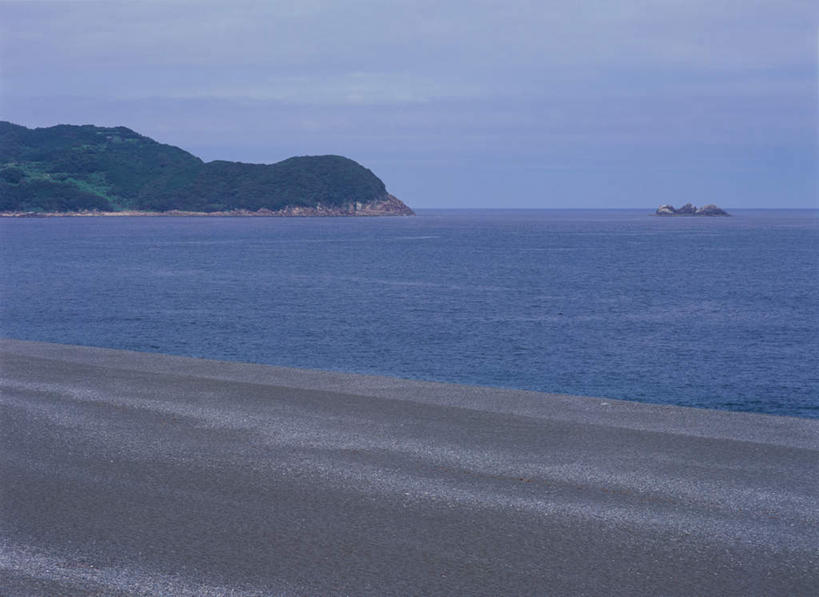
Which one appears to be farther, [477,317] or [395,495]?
[477,317]

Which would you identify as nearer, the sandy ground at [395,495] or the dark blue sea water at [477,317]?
the sandy ground at [395,495]

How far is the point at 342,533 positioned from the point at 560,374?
19585 millimetres

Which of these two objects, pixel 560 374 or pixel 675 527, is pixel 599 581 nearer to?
pixel 675 527

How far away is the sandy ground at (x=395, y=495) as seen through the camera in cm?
523

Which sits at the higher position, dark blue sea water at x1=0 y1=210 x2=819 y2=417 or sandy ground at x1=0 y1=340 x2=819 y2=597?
sandy ground at x1=0 y1=340 x2=819 y2=597

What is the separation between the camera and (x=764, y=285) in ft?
174

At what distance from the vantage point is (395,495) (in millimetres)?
6758

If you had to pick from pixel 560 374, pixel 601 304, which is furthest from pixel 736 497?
pixel 601 304

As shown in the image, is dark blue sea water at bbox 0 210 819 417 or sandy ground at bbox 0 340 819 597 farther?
dark blue sea water at bbox 0 210 819 417

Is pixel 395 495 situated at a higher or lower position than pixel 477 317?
higher

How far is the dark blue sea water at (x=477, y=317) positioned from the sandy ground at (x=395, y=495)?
1357 cm

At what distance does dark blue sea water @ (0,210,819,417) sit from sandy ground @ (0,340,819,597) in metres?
13.6

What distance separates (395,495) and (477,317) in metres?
31.0

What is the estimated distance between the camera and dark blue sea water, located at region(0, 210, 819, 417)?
2530 cm
